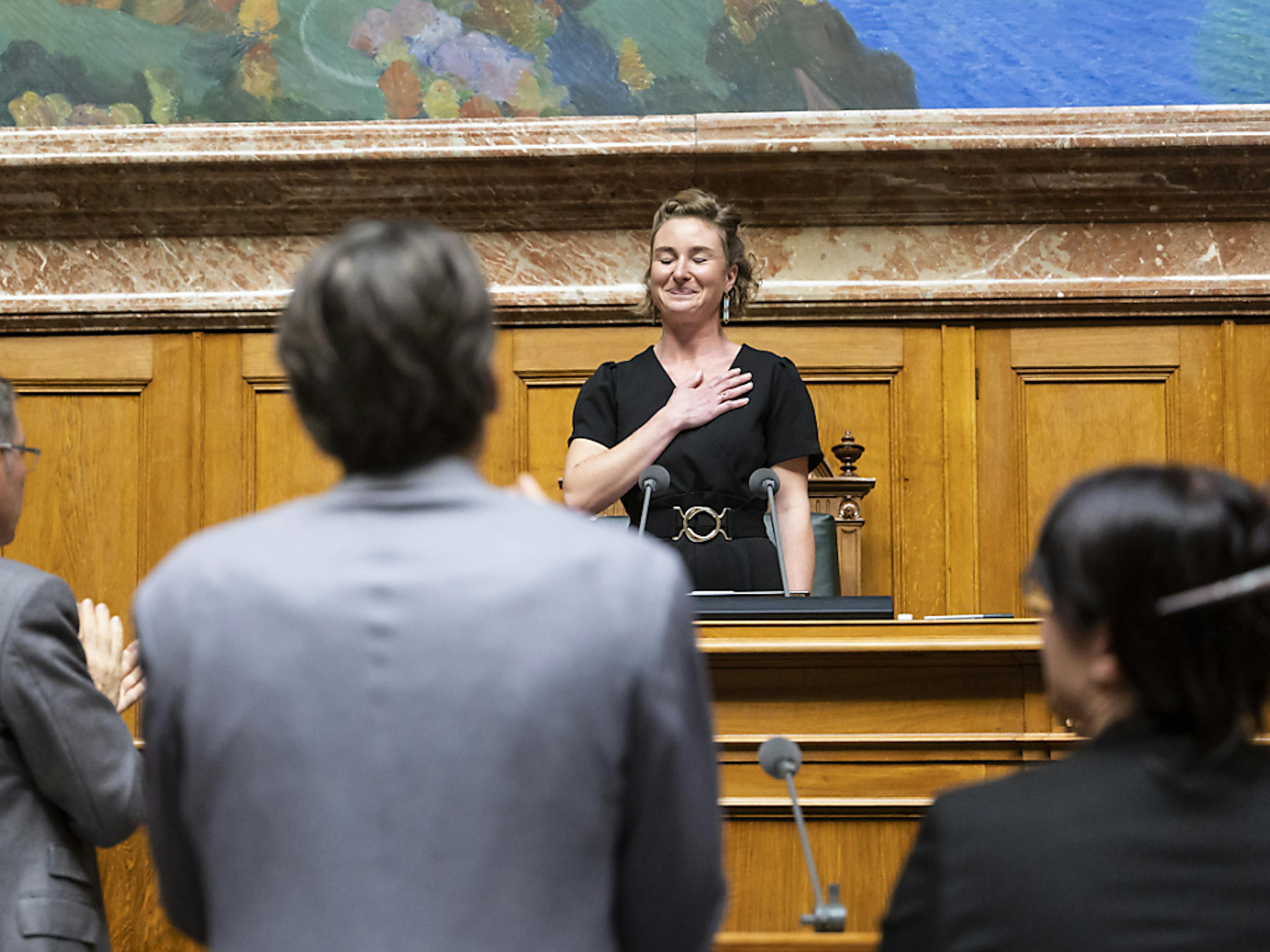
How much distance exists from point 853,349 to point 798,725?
98.6 inches

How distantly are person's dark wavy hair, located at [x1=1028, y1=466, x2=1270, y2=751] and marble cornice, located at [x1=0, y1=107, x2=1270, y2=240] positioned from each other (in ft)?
11.8

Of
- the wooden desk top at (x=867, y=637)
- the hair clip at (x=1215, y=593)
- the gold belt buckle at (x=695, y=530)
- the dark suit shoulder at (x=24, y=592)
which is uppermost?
the gold belt buckle at (x=695, y=530)

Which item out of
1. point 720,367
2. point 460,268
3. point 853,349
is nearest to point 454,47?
point 853,349

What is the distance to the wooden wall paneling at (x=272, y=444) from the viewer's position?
4.68 m

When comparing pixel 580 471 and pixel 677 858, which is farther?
pixel 580 471

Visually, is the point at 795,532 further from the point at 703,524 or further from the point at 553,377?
the point at 553,377

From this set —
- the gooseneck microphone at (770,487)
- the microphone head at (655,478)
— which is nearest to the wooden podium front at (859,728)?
the gooseneck microphone at (770,487)

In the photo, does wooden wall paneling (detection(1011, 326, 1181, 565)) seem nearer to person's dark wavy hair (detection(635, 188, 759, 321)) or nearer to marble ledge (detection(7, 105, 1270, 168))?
marble ledge (detection(7, 105, 1270, 168))

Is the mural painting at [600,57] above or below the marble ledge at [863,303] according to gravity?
above

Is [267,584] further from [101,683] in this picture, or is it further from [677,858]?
[101,683]

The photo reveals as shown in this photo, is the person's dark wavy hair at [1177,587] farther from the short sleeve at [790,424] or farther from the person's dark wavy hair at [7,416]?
the short sleeve at [790,424]

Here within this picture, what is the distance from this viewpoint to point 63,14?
4.84 meters

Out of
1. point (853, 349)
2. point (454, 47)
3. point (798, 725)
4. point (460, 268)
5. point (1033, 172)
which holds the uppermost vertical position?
point (454, 47)

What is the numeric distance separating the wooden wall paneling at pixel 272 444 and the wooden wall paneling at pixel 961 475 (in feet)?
6.47
